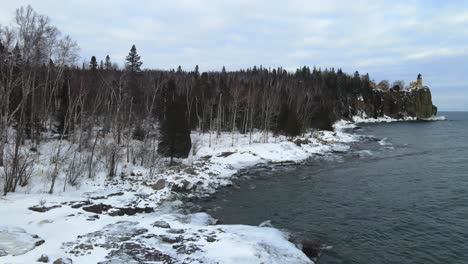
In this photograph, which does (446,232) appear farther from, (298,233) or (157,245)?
(157,245)

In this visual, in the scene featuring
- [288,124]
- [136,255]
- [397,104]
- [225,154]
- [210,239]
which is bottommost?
[136,255]

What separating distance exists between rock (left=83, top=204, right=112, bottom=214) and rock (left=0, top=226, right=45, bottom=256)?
14.4 feet

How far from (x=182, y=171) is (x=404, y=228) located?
57.2 ft

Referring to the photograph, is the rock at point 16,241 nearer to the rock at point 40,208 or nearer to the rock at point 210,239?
the rock at point 40,208

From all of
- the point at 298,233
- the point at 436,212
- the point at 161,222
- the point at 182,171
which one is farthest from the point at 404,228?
the point at 182,171

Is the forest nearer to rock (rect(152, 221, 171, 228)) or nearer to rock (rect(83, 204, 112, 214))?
rock (rect(83, 204, 112, 214))

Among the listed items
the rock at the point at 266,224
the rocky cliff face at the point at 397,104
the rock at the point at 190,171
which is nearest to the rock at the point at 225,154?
the rock at the point at 190,171

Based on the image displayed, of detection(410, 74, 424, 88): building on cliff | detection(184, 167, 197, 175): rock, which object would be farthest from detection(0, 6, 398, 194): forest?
detection(410, 74, 424, 88): building on cliff

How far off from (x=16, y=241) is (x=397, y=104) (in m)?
167

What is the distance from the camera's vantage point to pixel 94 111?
98.9 ft

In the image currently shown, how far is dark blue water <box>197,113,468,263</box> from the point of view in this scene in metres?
15.7

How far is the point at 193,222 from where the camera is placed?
58.9 ft

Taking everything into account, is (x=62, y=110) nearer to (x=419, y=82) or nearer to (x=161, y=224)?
(x=161, y=224)

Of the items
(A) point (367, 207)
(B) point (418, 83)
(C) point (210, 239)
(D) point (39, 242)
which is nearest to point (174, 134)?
(A) point (367, 207)
